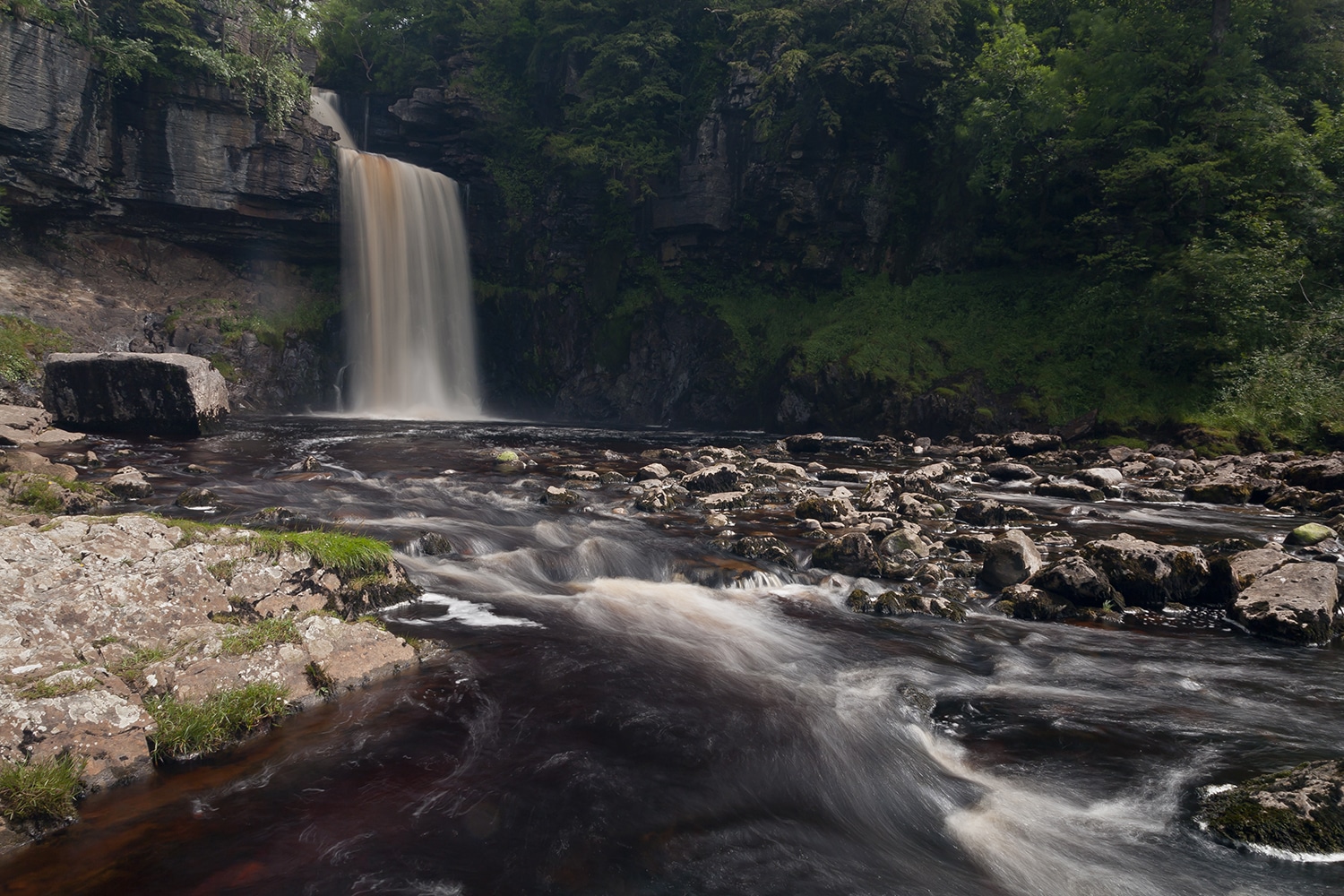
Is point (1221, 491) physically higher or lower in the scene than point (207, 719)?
higher

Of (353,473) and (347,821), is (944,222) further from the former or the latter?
(347,821)

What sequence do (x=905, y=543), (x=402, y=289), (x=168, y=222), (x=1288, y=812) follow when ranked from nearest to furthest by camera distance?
(x=1288, y=812)
(x=905, y=543)
(x=168, y=222)
(x=402, y=289)

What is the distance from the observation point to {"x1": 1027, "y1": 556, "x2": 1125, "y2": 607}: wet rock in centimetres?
895

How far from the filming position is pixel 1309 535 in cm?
1084

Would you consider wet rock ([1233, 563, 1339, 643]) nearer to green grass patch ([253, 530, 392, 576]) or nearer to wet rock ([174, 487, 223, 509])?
green grass patch ([253, 530, 392, 576])

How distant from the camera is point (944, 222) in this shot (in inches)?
1294

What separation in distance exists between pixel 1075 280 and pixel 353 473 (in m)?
27.7

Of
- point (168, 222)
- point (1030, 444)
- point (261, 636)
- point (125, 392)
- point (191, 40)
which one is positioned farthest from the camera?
point (168, 222)

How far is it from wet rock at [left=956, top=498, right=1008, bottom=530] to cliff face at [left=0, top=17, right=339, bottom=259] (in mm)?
33258

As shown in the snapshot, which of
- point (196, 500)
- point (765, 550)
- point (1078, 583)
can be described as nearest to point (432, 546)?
Result: point (196, 500)

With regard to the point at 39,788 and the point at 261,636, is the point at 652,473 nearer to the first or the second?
the point at 261,636

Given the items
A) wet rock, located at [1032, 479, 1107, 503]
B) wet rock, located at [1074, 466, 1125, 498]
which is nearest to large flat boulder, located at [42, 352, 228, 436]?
wet rock, located at [1032, 479, 1107, 503]

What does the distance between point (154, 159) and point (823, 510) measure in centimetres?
3333

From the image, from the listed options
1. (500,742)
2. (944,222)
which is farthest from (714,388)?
(500,742)
